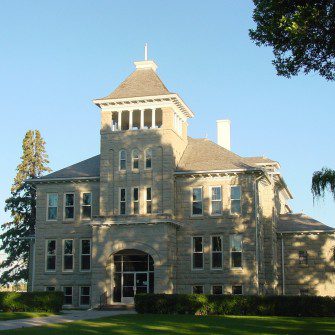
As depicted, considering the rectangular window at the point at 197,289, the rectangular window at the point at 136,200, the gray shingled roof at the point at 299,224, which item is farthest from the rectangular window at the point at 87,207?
the gray shingled roof at the point at 299,224

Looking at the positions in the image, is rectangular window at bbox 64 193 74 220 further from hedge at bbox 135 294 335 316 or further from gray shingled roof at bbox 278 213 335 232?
gray shingled roof at bbox 278 213 335 232

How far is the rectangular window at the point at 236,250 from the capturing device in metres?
42.1

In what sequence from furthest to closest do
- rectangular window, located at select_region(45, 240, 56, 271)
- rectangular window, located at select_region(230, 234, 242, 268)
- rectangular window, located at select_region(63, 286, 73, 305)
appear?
rectangular window, located at select_region(45, 240, 56, 271) < rectangular window, located at select_region(63, 286, 73, 305) < rectangular window, located at select_region(230, 234, 242, 268)

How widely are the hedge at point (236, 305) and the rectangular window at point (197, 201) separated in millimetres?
9512

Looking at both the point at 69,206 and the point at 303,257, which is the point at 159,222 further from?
the point at 303,257

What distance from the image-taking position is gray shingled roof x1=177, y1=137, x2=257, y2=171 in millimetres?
43156

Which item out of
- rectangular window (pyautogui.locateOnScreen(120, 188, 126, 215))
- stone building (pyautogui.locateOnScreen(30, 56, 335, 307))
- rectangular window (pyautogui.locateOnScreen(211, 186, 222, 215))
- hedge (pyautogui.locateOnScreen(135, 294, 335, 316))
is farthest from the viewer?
rectangular window (pyautogui.locateOnScreen(120, 188, 126, 215))

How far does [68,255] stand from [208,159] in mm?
11943

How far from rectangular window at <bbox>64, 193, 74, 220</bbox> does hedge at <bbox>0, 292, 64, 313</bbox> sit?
370 inches

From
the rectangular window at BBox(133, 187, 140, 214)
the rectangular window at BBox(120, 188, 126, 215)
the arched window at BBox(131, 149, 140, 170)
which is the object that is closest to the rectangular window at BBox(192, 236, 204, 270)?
the rectangular window at BBox(133, 187, 140, 214)

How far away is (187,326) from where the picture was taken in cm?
2653

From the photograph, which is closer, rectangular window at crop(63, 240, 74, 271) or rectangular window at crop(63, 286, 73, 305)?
rectangular window at crop(63, 286, 73, 305)

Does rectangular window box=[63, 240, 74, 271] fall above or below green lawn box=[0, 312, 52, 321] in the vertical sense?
above

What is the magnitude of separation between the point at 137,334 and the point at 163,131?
21.9 m
